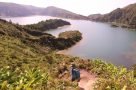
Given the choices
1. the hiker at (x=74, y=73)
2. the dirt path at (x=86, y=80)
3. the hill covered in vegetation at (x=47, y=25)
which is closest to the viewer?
the dirt path at (x=86, y=80)

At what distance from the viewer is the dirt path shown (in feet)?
59.6

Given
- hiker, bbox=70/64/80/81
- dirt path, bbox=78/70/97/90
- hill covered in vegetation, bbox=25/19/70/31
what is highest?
hiker, bbox=70/64/80/81

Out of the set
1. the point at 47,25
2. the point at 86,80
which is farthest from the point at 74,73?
the point at 47,25

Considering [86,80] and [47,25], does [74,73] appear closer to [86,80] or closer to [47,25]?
[86,80]

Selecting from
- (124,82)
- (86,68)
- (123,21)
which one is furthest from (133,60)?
(123,21)

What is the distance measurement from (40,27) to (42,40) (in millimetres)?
54894

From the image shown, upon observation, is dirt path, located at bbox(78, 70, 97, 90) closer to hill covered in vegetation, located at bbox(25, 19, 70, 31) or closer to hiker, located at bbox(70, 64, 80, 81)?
hiker, located at bbox(70, 64, 80, 81)

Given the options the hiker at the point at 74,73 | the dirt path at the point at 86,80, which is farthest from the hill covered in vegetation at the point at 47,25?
the hiker at the point at 74,73

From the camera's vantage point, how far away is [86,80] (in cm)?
2034

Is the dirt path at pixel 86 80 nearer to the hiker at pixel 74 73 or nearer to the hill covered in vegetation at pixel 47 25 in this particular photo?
the hiker at pixel 74 73

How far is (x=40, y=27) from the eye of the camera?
A: 131875 millimetres

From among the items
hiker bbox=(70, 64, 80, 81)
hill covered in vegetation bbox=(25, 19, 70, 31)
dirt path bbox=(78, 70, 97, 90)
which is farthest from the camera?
hill covered in vegetation bbox=(25, 19, 70, 31)

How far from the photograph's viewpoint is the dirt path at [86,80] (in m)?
18.2

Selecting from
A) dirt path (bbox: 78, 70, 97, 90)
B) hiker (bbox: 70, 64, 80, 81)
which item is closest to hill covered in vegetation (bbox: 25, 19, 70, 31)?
dirt path (bbox: 78, 70, 97, 90)
